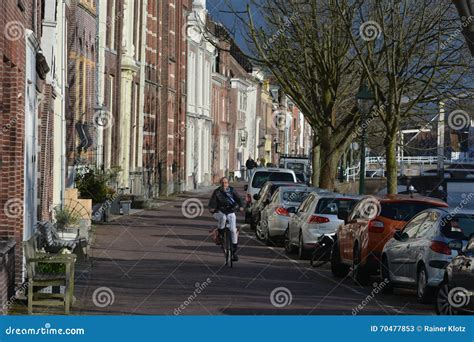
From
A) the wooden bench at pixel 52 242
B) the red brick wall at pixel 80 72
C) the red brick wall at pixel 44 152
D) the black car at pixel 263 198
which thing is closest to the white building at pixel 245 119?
the red brick wall at pixel 80 72

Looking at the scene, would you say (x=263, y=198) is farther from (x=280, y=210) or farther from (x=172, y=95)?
(x=172, y=95)

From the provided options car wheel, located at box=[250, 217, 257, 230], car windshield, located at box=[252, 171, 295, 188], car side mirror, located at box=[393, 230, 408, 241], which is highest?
car windshield, located at box=[252, 171, 295, 188]

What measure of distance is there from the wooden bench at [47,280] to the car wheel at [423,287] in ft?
15.7

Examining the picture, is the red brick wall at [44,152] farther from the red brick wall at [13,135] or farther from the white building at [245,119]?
the white building at [245,119]

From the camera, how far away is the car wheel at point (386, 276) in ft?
63.9

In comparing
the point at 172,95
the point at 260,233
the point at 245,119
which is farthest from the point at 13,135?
the point at 245,119

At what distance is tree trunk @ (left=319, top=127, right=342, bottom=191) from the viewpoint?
41.2 meters

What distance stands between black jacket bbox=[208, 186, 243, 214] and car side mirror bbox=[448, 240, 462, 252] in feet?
28.1

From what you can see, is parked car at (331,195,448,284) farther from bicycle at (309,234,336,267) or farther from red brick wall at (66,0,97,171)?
red brick wall at (66,0,97,171)

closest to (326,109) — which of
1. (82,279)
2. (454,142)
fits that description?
(82,279)

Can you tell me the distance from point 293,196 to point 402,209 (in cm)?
1045

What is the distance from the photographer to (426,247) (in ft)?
57.6

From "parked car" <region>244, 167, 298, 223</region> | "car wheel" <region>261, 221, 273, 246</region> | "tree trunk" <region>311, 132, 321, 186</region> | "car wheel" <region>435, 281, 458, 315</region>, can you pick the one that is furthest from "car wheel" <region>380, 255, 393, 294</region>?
"tree trunk" <region>311, 132, 321, 186</region>

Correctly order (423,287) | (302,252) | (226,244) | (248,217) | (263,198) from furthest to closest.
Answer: (248,217), (263,198), (302,252), (226,244), (423,287)
